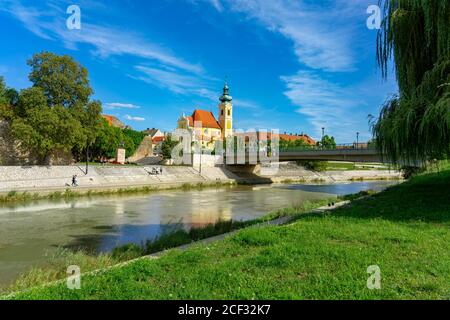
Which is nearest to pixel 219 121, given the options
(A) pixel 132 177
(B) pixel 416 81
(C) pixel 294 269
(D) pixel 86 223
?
(A) pixel 132 177

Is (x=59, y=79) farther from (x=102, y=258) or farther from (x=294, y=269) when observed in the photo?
(x=294, y=269)

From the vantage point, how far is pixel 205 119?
394 ft

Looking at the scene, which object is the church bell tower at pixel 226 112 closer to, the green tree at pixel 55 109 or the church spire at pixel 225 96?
the church spire at pixel 225 96

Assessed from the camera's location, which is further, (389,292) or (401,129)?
(401,129)

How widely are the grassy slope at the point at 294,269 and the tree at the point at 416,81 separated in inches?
133

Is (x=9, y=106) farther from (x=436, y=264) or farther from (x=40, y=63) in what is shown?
(x=436, y=264)

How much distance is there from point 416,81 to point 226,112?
109 metres

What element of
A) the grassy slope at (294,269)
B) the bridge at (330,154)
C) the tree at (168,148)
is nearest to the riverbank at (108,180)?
the bridge at (330,154)

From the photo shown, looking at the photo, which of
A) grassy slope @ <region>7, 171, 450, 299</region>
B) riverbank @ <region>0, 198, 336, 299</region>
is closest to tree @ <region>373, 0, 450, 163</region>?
grassy slope @ <region>7, 171, 450, 299</region>

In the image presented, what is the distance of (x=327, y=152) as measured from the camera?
45.6m

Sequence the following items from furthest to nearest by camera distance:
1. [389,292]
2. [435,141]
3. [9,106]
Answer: [9,106], [435,141], [389,292]

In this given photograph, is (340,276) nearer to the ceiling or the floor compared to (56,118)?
nearer to the floor

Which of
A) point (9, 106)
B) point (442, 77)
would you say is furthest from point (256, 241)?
point (9, 106)
